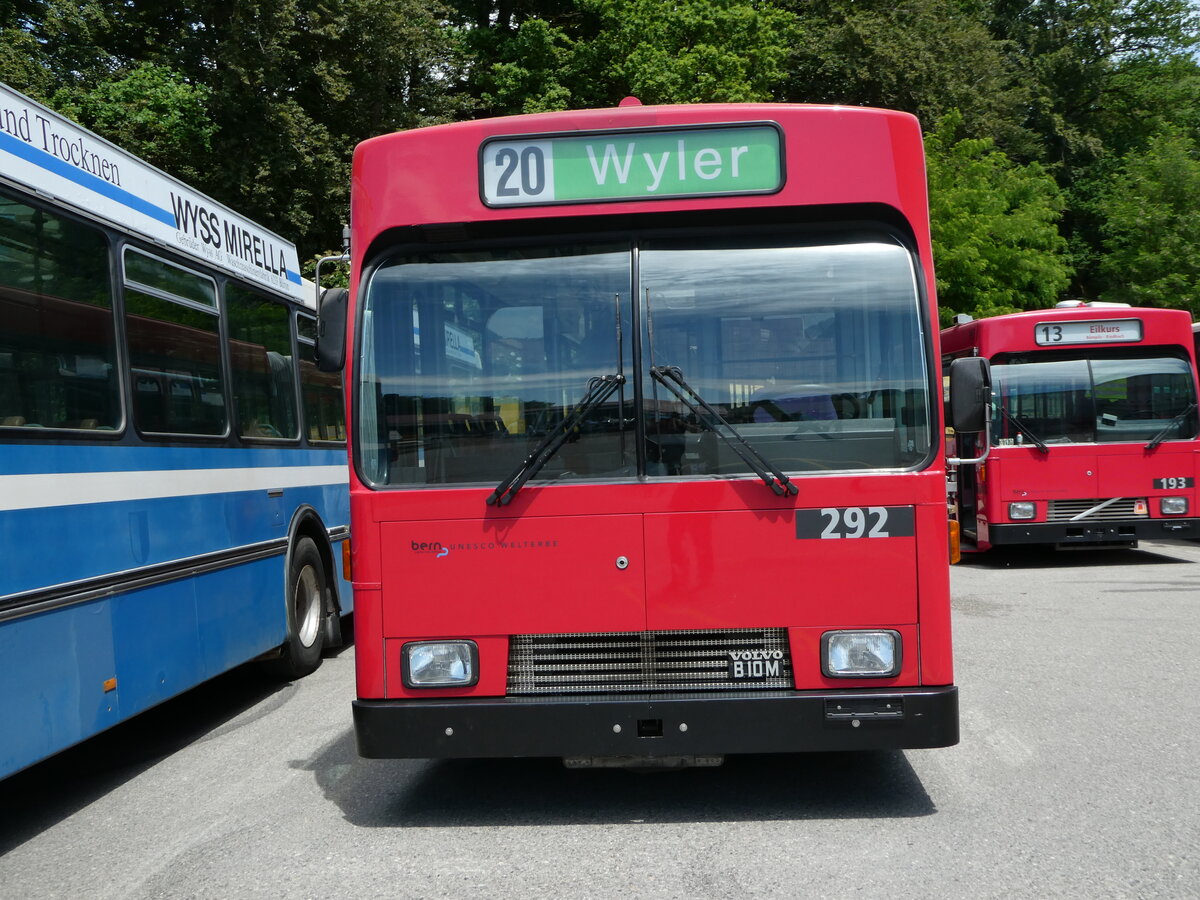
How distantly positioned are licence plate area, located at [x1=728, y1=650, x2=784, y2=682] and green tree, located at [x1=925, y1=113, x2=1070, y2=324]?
24407 millimetres

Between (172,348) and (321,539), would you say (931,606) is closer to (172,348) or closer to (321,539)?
(172,348)

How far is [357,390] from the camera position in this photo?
542 cm

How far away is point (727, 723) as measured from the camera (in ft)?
16.7

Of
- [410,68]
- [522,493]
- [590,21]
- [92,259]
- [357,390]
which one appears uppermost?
[590,21]

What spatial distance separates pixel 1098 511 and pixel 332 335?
37.6 ft

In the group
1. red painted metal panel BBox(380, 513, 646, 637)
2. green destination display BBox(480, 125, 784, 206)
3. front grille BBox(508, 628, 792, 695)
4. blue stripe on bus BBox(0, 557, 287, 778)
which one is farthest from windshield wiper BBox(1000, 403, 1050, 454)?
red painted metal panel BBox(380, 513, 646, 637)

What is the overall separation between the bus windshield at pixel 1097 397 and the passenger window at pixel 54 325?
10870 millimetres

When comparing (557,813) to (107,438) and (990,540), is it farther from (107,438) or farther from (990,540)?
(990,540)

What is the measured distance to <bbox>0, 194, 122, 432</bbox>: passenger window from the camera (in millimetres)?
5453

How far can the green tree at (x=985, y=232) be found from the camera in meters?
28.6

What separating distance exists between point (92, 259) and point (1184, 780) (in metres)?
5.70

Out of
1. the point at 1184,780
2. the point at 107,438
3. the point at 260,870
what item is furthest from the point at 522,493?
the point at 1184,780

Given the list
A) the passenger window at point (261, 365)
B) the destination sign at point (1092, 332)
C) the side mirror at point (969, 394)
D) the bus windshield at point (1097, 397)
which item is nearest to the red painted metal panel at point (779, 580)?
the side mirror at point (969, 394)

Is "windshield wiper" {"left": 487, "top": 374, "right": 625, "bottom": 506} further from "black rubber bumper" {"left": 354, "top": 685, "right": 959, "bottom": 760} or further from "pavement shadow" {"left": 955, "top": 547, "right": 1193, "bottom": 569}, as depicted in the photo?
"pavement shadow" {"left": 955, "top": 547, "right": 1193, "bottom": 569}
